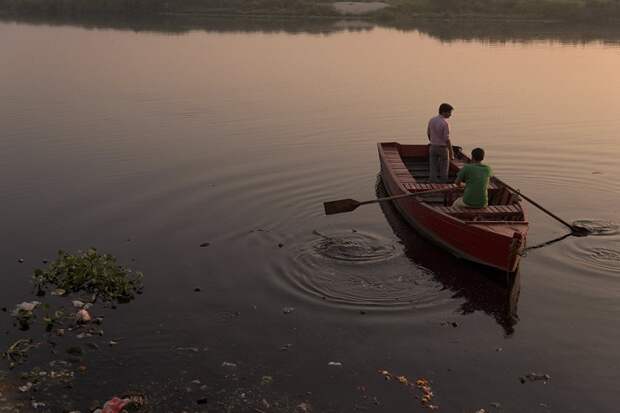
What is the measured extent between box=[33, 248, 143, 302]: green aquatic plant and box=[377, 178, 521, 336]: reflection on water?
23.4 ft

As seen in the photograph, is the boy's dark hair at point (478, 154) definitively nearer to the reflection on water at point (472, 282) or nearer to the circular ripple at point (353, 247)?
the reflection on water at point (472, 282)

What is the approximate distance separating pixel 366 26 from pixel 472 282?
68.2 m

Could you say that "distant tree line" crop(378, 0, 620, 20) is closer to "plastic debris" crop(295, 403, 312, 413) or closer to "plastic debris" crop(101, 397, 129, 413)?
"plastic debris" crop(295, 403, 312, 413)

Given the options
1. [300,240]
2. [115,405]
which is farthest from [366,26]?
[115,405]

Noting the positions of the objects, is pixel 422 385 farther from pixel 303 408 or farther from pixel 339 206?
pixel 339 206

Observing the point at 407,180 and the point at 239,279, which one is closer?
the point at 239,279

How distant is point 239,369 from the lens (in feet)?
38.4

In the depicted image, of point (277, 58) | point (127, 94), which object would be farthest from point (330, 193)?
point (277, 58)

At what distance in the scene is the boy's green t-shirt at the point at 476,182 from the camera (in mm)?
16078

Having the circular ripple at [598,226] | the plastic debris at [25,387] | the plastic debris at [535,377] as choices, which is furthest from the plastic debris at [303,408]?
the circular ripple at [598,226]

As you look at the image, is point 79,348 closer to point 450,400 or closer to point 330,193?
point 450,400

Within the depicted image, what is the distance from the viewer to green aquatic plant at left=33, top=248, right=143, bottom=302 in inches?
567

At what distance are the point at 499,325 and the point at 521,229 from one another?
2669mm

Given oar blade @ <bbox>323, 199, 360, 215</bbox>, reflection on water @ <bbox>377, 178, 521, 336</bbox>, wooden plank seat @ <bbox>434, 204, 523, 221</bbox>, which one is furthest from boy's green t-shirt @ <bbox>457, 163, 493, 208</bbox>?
oar blade @ <bbox>323, 199, 360, 215</bbox>
